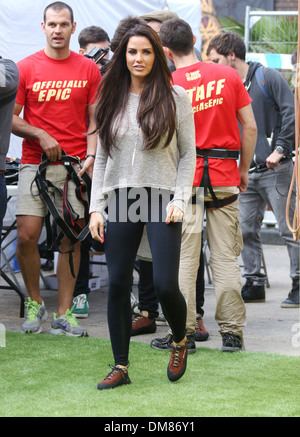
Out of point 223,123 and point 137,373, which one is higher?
point 223,123

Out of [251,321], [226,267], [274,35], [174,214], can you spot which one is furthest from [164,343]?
[274,35]

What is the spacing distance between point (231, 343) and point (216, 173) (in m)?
1.11

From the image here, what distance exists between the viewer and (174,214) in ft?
13.4

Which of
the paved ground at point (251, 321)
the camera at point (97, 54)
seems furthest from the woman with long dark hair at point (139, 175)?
the camera at point (97, 54)

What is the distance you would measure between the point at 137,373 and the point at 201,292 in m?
1.34

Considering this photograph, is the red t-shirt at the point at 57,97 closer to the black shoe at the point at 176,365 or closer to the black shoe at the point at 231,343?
the black shoe at the point at 231,343

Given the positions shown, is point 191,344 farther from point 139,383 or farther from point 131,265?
point 131,265

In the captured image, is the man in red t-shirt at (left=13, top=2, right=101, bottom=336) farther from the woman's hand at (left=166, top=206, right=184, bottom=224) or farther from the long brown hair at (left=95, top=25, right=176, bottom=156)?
the woman's hand at (left=166, top=206, right=184, bottom=224)

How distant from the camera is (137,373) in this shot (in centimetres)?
459

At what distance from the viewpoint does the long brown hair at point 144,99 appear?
419 centimetres

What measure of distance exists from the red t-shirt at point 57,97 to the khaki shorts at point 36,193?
0.34 feet

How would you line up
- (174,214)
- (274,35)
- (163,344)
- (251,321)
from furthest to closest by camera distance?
(274,35)
(251,321)
(163,344)
(174,214)
